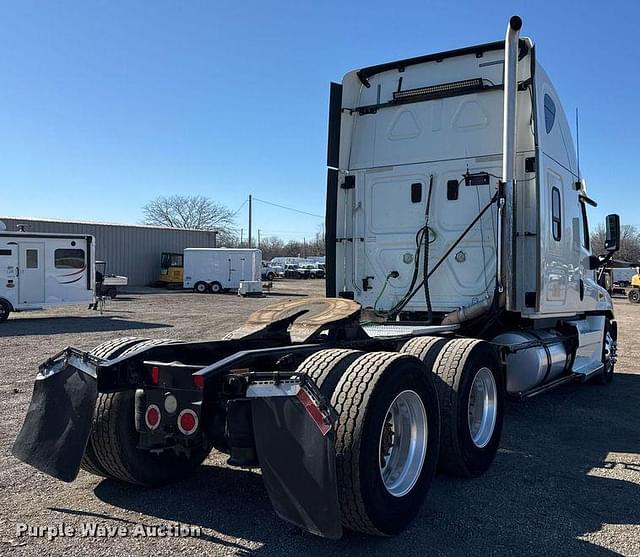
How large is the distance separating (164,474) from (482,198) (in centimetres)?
436

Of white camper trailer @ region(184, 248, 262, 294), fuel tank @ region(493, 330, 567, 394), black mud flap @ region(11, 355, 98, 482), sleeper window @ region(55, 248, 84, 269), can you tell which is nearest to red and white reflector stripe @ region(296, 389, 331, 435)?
black mud flap @ region(11, 355, 98, 482)

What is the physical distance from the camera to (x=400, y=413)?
4.09 meters

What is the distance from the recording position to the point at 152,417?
155 inches

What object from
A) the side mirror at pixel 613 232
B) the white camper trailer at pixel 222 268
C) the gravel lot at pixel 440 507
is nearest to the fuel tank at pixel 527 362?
the gravel lot at pixel 440 507

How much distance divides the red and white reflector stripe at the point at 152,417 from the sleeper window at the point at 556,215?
16.4ft

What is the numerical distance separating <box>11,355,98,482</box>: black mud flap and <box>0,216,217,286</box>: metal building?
3730cm

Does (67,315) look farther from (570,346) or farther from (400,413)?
(400,413)

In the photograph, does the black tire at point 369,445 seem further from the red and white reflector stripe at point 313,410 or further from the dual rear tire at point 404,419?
the red and white reflector stripe at point 313,410

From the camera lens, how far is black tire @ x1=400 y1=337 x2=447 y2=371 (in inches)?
194

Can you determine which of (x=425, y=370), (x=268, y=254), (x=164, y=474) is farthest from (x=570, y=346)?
(x=268, y=254)

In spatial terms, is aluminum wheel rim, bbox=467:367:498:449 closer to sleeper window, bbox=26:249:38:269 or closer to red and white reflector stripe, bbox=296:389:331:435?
red and white reflector stripe, bbox=296:389:331:435

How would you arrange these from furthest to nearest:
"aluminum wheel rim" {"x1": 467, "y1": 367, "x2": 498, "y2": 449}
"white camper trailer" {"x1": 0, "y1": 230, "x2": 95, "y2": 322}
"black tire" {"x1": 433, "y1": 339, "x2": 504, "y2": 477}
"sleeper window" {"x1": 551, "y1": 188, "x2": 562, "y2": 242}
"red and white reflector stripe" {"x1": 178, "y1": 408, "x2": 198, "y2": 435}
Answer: "white camper trailer" {"x1": 0, "y1": 230, "x2": 95, "y2": 322}, "sleeper window" {"x1": 551, "y1": 188, "x2": 562, "y2": 242}, "aluminum wheel rim" {"x1": 467, "y1": 367, "x2": 498, "y2": 449}, "black tire" {"x1": 433, "y1": 339, "x2": 504, "y2": 477}, "red and white reflector stripe" {"x1": 178, "y1": 408, "x2": 198, "y2": 435}

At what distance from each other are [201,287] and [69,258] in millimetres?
18654

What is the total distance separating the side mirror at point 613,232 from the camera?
839cm
